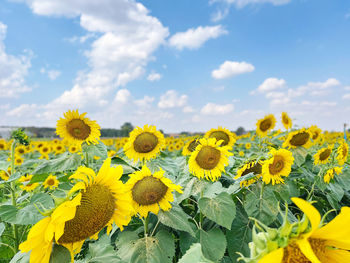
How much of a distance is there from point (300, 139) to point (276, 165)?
1531 millimetres

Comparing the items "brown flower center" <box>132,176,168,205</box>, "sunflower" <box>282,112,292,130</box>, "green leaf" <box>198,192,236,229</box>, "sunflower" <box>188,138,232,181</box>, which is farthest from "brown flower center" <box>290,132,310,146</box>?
"brown flower center" <box>132,176,168,205</box>

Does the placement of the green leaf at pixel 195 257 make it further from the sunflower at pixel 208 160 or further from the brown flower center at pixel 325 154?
the brown flower center at pixel 325 154

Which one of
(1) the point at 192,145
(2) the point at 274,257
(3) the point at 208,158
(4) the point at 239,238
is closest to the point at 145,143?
(1) the point at 192,145

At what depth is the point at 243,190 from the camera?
2.24 m

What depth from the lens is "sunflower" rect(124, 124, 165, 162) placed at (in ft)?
8.82

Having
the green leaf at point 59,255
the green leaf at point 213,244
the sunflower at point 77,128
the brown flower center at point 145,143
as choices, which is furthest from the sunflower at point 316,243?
the sunflower at point 77,128

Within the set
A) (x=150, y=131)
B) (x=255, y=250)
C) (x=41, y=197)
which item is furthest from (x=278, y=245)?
(x=150, y=131)

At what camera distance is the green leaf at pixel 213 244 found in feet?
6.08

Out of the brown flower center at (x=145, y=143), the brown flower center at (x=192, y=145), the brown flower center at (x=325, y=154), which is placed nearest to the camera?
the brown flower center at (x=192, y=145)

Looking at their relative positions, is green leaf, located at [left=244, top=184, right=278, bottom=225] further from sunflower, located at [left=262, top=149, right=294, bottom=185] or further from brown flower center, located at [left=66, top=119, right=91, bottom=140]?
brown flower center, located at [left=66, top=119, right=91, bottom=140]

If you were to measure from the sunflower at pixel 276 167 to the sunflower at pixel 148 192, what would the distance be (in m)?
0.80

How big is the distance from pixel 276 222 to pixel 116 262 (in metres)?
1.69

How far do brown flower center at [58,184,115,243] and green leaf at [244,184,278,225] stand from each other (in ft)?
4.10

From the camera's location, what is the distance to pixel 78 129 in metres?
2.93
